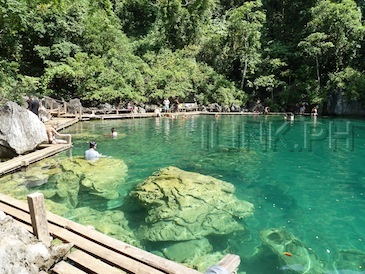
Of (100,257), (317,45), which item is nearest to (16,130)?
(100,257)

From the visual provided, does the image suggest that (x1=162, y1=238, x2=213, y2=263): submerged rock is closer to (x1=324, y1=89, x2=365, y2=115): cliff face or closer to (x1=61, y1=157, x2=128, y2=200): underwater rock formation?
(x1=61, y1=157, x2=128, y2=200): underwater rock formation

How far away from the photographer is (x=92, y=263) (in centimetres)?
339

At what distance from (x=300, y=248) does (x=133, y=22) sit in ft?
136

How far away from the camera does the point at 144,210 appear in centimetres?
623

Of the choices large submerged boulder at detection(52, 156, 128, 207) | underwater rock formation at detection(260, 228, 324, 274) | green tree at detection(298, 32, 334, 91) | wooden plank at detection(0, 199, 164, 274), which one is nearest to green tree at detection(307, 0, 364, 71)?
green tree at detection(298, 32, 334, 91)

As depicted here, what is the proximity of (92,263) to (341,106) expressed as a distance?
1166 inches

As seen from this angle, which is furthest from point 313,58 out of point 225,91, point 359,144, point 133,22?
point 133,22

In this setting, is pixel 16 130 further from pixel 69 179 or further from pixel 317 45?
pixel 317 45

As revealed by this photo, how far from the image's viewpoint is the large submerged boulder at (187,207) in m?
5.37

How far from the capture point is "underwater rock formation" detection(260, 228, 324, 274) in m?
4.39

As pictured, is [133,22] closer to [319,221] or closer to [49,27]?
[49,27]

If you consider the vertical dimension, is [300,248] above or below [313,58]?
below

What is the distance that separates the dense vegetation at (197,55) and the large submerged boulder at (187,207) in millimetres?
17342

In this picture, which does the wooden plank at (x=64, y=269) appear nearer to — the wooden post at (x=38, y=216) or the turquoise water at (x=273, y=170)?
the wooden post at (x=38, y=216)
